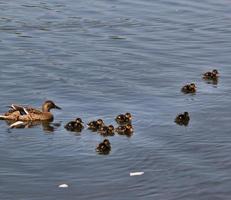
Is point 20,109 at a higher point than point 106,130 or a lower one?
higher

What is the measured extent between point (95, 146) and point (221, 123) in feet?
12.8

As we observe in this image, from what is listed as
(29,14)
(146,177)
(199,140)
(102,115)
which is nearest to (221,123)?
(199,140)

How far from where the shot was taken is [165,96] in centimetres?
2569

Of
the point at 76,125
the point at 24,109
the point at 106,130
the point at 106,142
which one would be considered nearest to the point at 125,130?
the point at 106,130

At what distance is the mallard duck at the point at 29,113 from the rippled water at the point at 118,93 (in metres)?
0.28

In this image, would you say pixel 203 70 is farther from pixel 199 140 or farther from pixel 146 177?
pixel 146 177

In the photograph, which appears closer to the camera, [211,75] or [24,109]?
[24,109]

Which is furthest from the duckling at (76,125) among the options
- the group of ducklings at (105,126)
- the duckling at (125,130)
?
the duckling at (125,130)

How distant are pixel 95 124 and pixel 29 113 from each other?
237cm

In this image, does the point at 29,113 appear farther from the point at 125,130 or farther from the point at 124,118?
the point at 125,130

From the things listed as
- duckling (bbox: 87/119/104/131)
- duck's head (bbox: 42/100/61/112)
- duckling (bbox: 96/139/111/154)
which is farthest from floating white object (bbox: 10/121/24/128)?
duckling (bbox: 96/139/111/154)

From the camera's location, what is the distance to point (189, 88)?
25688 millimetres

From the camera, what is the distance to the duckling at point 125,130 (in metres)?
22.0

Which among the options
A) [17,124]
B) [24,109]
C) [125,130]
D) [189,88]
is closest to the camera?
[125,130]
